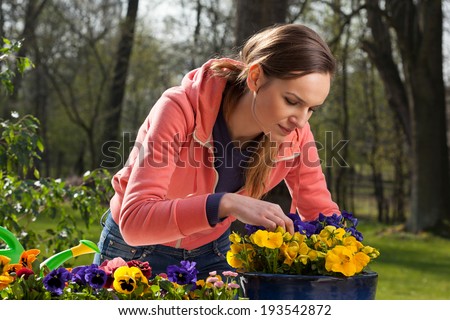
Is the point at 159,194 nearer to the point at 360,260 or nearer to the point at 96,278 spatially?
the point at 96,278

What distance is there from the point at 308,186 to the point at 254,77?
41 centimetres

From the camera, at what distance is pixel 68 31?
2266 cm

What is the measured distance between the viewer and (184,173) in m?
2.49

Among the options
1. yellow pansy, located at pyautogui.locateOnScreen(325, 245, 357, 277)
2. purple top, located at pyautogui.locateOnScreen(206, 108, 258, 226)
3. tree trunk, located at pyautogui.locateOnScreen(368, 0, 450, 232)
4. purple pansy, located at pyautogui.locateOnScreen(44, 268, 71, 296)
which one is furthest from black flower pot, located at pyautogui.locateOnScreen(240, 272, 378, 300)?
tree trunk, located at pyautogui.locateOnScreen(368, 0, 450, 232)

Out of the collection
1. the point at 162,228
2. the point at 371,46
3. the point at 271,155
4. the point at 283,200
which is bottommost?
the point at 283,200

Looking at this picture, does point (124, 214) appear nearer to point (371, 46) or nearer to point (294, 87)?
point (294, 87)

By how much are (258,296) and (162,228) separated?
0.42 metres

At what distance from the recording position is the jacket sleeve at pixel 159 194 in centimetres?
201

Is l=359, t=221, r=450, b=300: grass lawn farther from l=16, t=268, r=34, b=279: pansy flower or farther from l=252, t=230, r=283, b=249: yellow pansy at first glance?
l=16, t=268, r=34, b=279: pansy flower

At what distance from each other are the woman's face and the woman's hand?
42cm

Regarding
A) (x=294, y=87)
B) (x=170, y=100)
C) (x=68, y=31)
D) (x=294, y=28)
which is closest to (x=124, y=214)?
(x=170, y=100)

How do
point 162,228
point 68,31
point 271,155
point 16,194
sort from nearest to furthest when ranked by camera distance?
point 162,228, point 271,155, point 16,194, point 68,31

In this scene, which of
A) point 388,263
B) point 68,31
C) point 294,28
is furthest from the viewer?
point 68,31
